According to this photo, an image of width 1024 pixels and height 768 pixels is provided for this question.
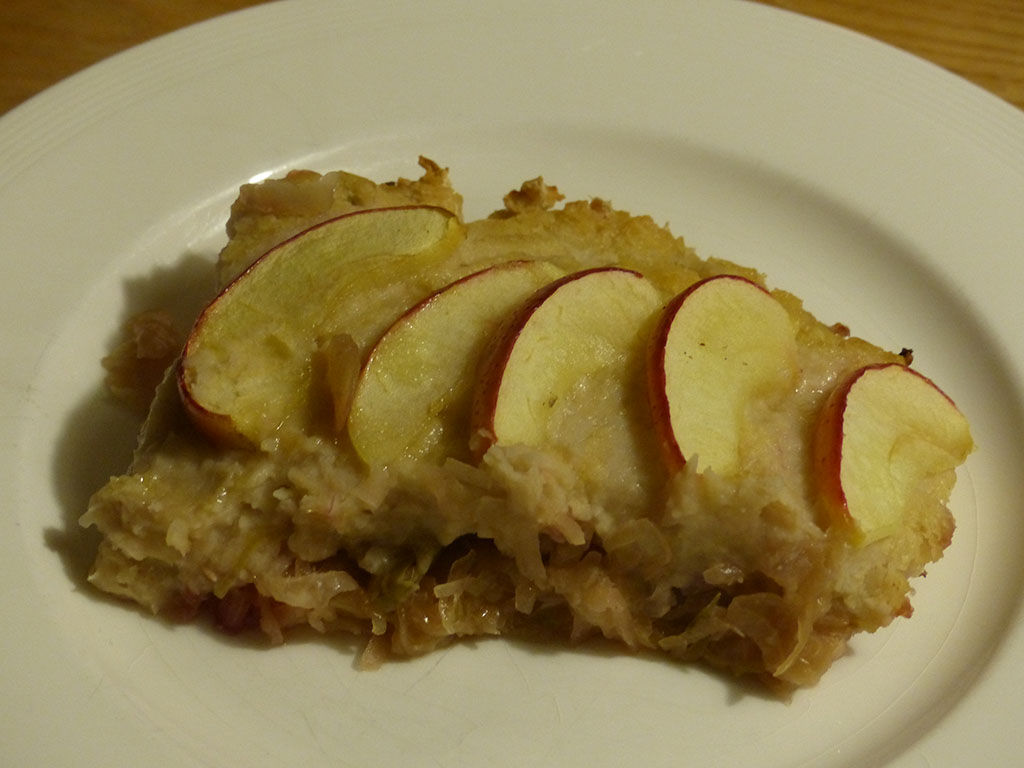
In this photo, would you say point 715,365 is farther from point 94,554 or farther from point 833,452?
point 94,554

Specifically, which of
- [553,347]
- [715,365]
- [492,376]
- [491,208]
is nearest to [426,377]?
[492,376]

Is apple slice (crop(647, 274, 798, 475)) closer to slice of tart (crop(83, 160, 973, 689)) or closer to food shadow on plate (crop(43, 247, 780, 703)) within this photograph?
slice of tart (crop(83, 160, 973, 689))

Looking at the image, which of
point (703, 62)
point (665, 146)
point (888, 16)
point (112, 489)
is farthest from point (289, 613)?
point (888, 16)

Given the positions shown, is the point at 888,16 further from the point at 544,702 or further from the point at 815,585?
the point at 544,702

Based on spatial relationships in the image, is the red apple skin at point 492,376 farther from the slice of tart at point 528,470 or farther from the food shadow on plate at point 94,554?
the food shadow on plate at point 94,554

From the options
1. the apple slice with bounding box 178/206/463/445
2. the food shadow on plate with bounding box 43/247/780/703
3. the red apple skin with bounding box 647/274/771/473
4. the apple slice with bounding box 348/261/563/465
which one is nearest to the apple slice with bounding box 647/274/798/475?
the red apple skin with bounding box 647/274/771/473

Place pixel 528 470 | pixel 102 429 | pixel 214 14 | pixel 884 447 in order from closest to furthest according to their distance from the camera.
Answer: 1. pixel 528 470
2. pixel 884 447
3. pixel 102 429
4. pixel 214 14
